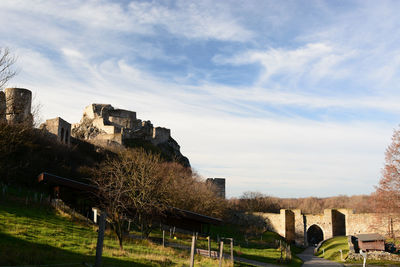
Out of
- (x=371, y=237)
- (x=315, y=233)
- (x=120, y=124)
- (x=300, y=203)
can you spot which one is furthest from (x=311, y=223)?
(x=300, y=203)

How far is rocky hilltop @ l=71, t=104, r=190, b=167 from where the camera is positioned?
2052 inches

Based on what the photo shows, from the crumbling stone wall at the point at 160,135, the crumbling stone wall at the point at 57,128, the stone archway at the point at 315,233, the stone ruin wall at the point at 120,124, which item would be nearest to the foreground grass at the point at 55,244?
the crumbling stone wall at the point at 57,128

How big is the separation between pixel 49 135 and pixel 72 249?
29.2 meters

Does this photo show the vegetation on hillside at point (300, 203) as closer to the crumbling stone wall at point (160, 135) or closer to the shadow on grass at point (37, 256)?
the crumbling stone wall at point (160, 135)

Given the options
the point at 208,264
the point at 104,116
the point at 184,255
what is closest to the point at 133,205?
the point at 184,255

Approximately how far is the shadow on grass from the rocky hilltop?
121 ft

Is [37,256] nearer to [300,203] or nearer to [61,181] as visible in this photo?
[61,181]

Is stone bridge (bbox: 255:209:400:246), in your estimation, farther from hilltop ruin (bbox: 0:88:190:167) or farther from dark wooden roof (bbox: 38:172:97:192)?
dark wooden roof (bbox: 38:172:97:192)

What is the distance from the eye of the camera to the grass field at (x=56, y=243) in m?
10.2

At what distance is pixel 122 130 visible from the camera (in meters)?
51.6

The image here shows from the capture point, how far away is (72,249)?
41.4ft

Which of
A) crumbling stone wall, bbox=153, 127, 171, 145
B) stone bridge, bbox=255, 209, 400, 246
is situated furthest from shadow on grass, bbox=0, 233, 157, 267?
crumbling stone wall, bbox=153, 127, 171, 145

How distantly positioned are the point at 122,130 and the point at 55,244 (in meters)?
39.2

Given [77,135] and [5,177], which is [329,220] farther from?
[77,135]
